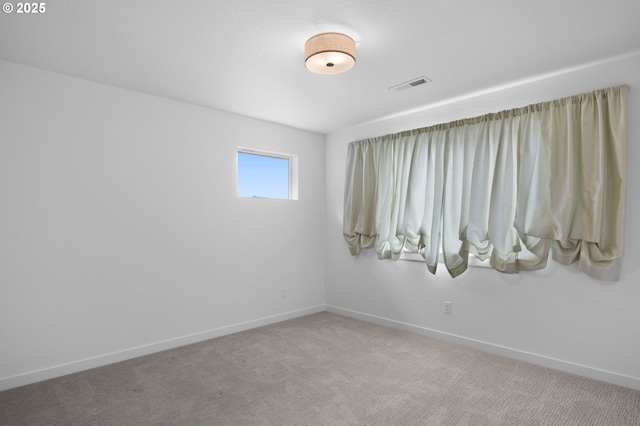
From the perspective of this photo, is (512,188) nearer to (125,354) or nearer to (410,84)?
(410,84)

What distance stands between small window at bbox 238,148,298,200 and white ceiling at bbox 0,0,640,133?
41.5 inches

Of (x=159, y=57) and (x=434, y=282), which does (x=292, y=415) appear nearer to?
(x=434, y=282)

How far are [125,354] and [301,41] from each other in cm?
314

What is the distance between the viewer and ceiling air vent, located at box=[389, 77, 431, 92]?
2998 mm

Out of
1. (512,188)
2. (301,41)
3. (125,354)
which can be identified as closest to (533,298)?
(512,188)

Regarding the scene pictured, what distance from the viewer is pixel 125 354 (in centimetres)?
313

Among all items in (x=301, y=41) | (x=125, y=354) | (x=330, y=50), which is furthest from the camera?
→ (x=125, y=354)

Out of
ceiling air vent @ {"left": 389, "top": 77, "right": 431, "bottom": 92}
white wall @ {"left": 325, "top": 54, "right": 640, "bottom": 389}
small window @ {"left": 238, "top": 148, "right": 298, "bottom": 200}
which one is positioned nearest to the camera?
white wall @ {"left": 325, "top": 54, "right": 640, "bottom": 389}

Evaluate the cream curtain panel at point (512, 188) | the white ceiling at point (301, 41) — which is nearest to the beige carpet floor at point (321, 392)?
the cream curtain panel at point (512, 188)

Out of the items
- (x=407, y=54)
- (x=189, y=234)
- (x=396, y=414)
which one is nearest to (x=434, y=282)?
(x=396, y=414)

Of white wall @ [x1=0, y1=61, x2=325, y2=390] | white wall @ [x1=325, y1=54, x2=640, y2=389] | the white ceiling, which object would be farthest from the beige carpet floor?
the white ceiling

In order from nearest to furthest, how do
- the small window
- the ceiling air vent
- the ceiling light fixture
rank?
the ceiling light fixture
the ceiling air vent
the small window

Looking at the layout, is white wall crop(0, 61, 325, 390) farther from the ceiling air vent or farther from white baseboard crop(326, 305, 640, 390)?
the ceiling air vent

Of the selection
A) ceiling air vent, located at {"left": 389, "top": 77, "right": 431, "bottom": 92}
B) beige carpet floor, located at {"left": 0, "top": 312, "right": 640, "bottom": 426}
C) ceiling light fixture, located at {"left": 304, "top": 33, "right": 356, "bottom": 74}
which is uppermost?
ceiling air vent, located at {"left": 389, "top": 77, "right": 431, "bottom": 92}
